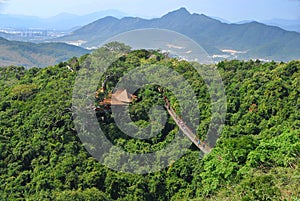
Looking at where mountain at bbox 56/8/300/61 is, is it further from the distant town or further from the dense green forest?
the dense green forest

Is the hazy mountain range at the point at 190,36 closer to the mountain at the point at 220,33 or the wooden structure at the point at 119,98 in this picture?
the mountain at the point at 220,33

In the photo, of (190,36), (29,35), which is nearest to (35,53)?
(190,36)

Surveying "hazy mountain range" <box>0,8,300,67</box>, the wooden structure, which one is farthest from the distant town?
the wooden structure

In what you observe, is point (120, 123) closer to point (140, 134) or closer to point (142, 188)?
point (140, 134)

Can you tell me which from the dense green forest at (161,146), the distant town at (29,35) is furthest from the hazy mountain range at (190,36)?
the dense green forest at (161,146)

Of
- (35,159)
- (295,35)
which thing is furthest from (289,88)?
(295,35)

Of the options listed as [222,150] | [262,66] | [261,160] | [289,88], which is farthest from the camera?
[262,66]

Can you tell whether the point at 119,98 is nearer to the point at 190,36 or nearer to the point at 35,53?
the point at 35,53
